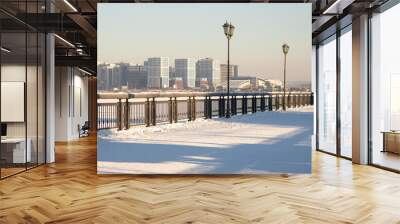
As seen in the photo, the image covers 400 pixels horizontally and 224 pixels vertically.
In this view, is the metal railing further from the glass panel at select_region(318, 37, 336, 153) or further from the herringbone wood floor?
the glass panel at select_region(318, 37, 336, 153)

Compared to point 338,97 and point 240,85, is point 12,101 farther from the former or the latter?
point 338,97

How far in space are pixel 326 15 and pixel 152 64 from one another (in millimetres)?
3347

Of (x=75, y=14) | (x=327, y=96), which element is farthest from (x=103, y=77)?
(x=327, y=96)

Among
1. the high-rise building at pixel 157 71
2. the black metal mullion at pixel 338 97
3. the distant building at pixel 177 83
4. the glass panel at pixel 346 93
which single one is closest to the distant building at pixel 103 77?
the high-rise building at pixel 157 71

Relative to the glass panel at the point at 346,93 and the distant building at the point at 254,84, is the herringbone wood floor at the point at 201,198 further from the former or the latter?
the glass panel at the point at 346,93

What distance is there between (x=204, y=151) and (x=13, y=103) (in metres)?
3.22

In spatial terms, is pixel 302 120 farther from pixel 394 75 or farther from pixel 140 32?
pixel 140 32

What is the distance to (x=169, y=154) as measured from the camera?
667 centimetres

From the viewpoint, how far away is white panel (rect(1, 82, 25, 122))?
6.46m

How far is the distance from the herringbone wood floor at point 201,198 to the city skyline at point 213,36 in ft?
6.10

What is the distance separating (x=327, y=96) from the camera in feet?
34.0

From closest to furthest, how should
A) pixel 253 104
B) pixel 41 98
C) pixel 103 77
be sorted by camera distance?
1. pixel 103 77
2. pixel 253 104
3. pixel 41 98

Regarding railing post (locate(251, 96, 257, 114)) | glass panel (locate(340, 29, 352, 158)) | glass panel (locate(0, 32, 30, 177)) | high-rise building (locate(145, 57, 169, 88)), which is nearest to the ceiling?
glass panel (locate(0, 32, 30, 177))

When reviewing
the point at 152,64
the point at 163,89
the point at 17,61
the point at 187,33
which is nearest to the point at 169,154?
the point at 163,89
